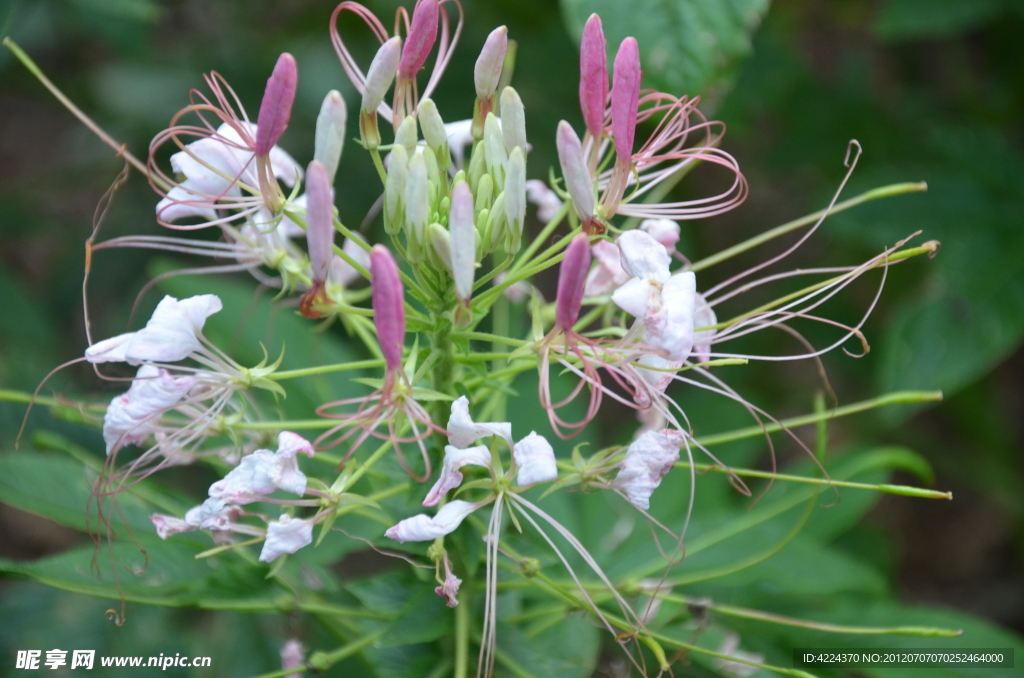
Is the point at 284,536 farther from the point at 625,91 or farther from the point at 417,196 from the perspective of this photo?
the point at 625,91

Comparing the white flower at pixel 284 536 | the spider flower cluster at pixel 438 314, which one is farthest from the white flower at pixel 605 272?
the white flower at pixel 284 536

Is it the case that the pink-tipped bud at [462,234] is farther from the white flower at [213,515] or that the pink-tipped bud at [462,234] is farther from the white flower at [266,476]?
the white flower at [213,515]

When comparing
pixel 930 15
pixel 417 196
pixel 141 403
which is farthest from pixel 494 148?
pixel 930 15

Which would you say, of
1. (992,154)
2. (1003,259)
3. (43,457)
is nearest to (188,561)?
(43,457)

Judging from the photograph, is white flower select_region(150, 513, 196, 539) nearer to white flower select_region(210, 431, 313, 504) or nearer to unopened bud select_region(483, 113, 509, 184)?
white flower select_region(210, 431, 313, 504)

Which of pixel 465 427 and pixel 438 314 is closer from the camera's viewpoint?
pixel 465 427

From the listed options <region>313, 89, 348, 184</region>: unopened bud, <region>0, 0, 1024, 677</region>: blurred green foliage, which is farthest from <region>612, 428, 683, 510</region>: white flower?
<region>313, 89, 348, 184</region>: unopened bud
